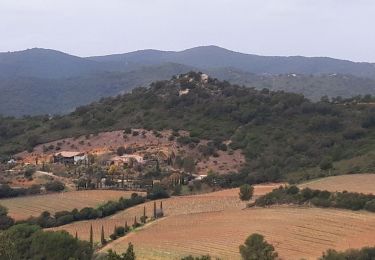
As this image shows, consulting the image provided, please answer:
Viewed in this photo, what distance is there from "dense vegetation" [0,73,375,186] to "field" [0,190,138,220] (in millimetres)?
13810

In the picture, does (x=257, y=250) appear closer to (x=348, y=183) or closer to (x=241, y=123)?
(x=348, y=183)

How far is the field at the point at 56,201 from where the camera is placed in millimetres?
56453

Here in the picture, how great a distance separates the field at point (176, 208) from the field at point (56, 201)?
498 cm

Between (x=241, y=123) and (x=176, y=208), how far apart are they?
41451 millimetres

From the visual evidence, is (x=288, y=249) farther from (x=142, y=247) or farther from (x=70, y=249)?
(x=70, y=249)

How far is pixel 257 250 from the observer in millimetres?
34781

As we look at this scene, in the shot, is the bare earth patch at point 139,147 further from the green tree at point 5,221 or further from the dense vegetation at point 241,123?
the green tree at point 5,221

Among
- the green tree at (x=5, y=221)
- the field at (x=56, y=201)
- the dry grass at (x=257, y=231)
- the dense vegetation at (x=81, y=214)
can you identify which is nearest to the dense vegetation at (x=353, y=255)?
the dry grass at (x=257, y=231)

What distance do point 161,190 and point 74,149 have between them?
29.4m

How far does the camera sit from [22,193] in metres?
65.2

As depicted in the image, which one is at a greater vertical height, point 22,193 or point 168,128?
point 168,128


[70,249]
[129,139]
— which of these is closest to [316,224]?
[70,249]

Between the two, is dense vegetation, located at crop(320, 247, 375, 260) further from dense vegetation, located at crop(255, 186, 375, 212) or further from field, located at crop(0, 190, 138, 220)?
field, located at crop(0, 190, 138, 220)

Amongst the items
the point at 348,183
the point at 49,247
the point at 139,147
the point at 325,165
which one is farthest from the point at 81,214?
the point at 139,147
